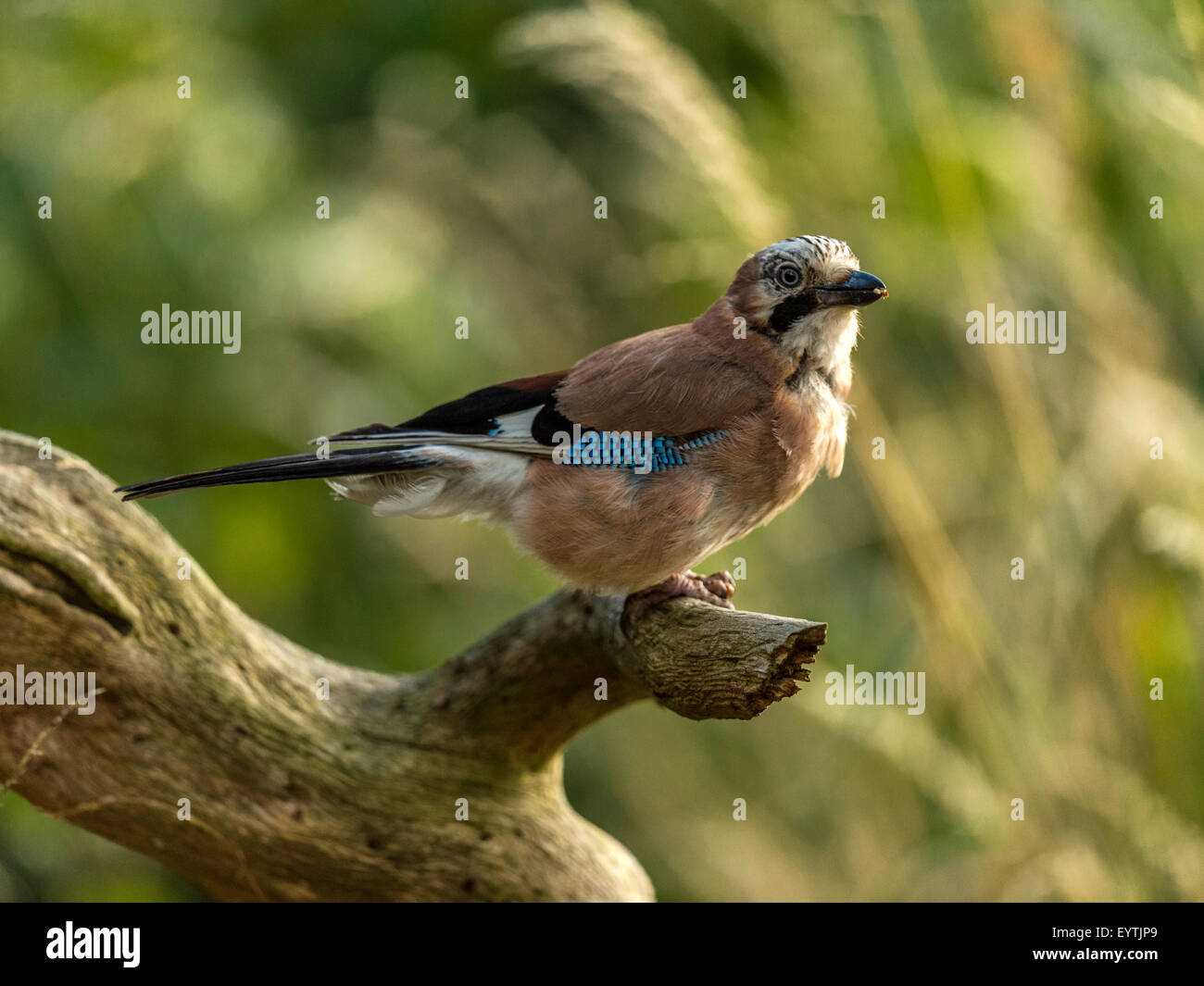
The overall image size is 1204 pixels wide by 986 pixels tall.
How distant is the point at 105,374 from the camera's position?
576cm

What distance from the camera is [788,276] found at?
11.6ft

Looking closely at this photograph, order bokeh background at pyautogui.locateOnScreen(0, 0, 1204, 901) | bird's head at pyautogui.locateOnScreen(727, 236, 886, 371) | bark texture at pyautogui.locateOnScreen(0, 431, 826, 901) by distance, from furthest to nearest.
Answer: bokeh background at pyautogui.locateOnScreen(0, 0, 1204, 901), bird's head at pyautogui.locateOnScreen(727, 236, 886, 371), bark texture at pyautogui.locateOnScreen(0, 431, 826, 901)

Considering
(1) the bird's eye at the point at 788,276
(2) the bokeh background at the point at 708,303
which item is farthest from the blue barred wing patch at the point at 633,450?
(2) the bokeh background at the point at 708,303

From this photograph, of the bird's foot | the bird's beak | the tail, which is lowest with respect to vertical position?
the bird's foot

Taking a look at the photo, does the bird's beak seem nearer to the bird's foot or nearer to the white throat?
the white throat

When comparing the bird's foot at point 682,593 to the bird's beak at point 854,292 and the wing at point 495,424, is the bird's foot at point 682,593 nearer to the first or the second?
the wing at point 495,424

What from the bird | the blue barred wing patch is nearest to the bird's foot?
the bird

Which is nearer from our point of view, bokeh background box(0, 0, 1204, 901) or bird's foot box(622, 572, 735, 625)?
bird's foot box(622, 572, 735, 625)

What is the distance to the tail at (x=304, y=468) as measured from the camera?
3.20 meters

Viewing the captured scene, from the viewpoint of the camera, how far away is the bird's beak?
133 inches

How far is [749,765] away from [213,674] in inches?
119

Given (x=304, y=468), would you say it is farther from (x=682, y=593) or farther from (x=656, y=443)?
(x=682, y=593)

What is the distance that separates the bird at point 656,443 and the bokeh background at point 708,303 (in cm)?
57
